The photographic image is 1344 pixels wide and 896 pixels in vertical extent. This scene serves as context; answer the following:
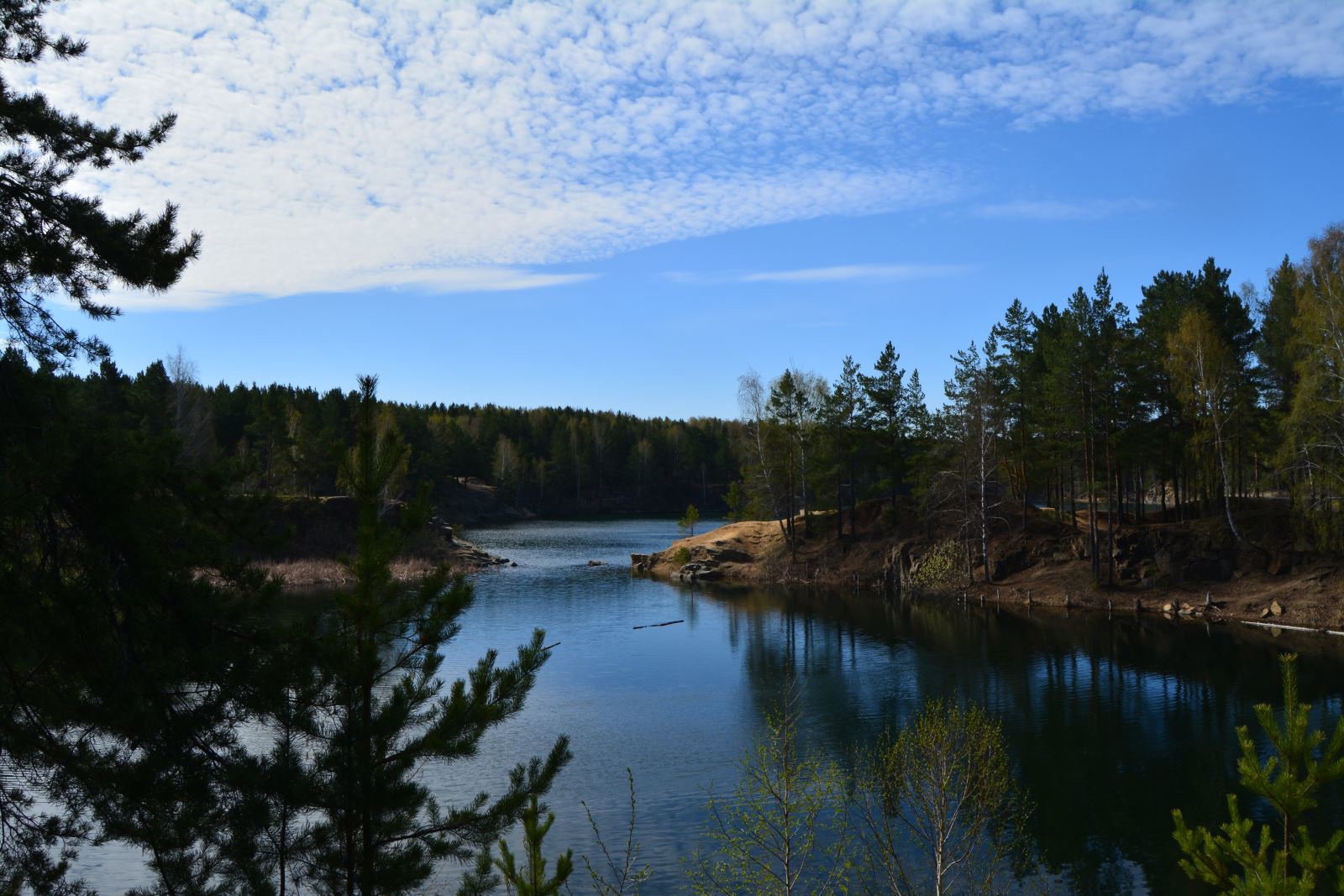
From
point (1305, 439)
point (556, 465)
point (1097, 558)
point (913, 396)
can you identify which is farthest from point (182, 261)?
point (556, 465)

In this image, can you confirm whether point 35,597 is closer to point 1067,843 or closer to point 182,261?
point 182,261

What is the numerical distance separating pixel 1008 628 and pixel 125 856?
39008 millimetres

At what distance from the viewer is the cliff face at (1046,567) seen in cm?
4562

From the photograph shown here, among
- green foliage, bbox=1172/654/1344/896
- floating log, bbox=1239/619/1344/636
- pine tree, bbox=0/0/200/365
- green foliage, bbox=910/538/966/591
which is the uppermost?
pine tree, bbox=0/0/200/365

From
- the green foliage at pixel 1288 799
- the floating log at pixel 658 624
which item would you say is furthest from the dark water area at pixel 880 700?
the green foliage at pixel 1288 799

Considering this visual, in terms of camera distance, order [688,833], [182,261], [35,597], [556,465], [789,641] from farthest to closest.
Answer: [556,465] < [789,641] < [688,833] < [182,261] < [35,597]

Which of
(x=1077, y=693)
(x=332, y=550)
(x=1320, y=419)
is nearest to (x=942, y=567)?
(x=1320, y=419)

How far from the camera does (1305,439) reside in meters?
38.4

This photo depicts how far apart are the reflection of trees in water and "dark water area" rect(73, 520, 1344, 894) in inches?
3.6

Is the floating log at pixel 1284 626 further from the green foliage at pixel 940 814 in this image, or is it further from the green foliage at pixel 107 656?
the green foliage at pixel 107 656

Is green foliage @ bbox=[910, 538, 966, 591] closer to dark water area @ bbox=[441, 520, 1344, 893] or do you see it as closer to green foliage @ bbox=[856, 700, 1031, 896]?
dark water area @ bbox=[441, 520, 1344, 893]

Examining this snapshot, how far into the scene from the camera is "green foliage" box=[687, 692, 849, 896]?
60.9 ft

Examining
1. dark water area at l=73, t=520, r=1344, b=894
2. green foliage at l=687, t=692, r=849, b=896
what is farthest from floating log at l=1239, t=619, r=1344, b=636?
green foliage at l=687, t=692, r=849, b=896

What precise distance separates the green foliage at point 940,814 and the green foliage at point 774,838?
670mm
